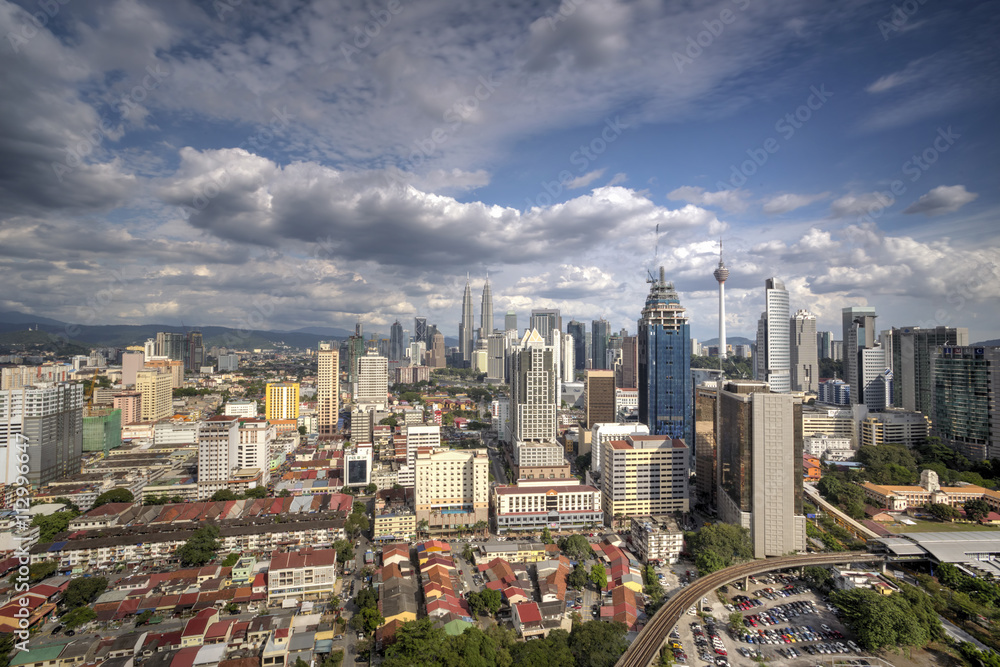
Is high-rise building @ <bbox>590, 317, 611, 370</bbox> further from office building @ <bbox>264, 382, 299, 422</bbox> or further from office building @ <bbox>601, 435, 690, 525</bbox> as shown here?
office building @ <bbox>601, 435, 690, 525</bbox>

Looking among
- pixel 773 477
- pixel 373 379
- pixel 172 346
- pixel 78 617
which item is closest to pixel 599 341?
pixel 373 379

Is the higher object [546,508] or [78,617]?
[546,508]

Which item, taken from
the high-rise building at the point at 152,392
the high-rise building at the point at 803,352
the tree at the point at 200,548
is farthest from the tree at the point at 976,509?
the high-rise building at the point at 152,392

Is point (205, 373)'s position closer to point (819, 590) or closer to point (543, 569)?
point (543, 569)

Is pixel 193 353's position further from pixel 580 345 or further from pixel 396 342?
pixel 580 345

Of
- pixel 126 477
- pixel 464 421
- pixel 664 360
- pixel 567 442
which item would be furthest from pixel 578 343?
pixel 126 477

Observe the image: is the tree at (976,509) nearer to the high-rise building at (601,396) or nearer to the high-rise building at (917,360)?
the high-rise building at (917,360)
